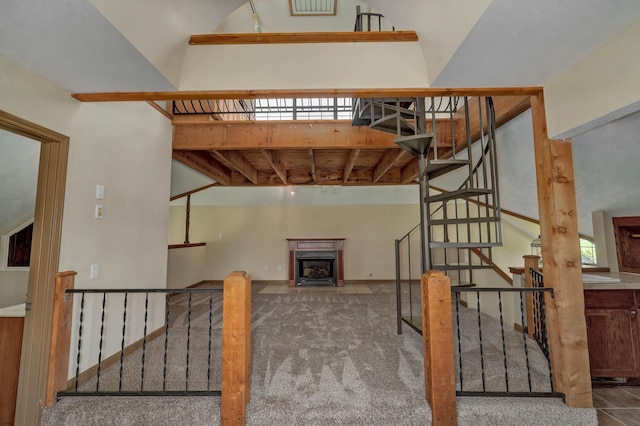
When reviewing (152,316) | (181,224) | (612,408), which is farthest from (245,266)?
(612,408)

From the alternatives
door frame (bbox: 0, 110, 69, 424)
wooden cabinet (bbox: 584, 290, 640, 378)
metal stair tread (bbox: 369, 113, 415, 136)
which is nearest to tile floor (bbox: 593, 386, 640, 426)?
wooden cabinet (bbox: 584, 290, 640, 378)

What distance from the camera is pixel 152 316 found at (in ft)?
9.65

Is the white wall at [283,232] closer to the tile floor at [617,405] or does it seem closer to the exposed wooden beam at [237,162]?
the exposed wooden beam at [237,162]

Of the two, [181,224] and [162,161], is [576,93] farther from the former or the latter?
[181,224]

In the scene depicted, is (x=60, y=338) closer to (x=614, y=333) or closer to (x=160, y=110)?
(x=160, y=110)

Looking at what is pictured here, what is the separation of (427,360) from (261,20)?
519 centimetres

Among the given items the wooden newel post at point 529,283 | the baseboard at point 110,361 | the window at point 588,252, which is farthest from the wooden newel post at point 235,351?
the window at point 588,252

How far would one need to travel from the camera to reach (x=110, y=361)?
240 centimetres

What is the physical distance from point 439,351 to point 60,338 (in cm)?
248

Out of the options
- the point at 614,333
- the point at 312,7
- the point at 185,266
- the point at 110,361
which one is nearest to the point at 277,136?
the point at 312,7

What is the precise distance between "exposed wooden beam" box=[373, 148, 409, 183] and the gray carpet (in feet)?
7.22

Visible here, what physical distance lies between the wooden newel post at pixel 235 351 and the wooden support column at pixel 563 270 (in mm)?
2116

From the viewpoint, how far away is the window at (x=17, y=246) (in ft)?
10.5

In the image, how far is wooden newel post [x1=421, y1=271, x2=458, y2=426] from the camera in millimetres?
1729
